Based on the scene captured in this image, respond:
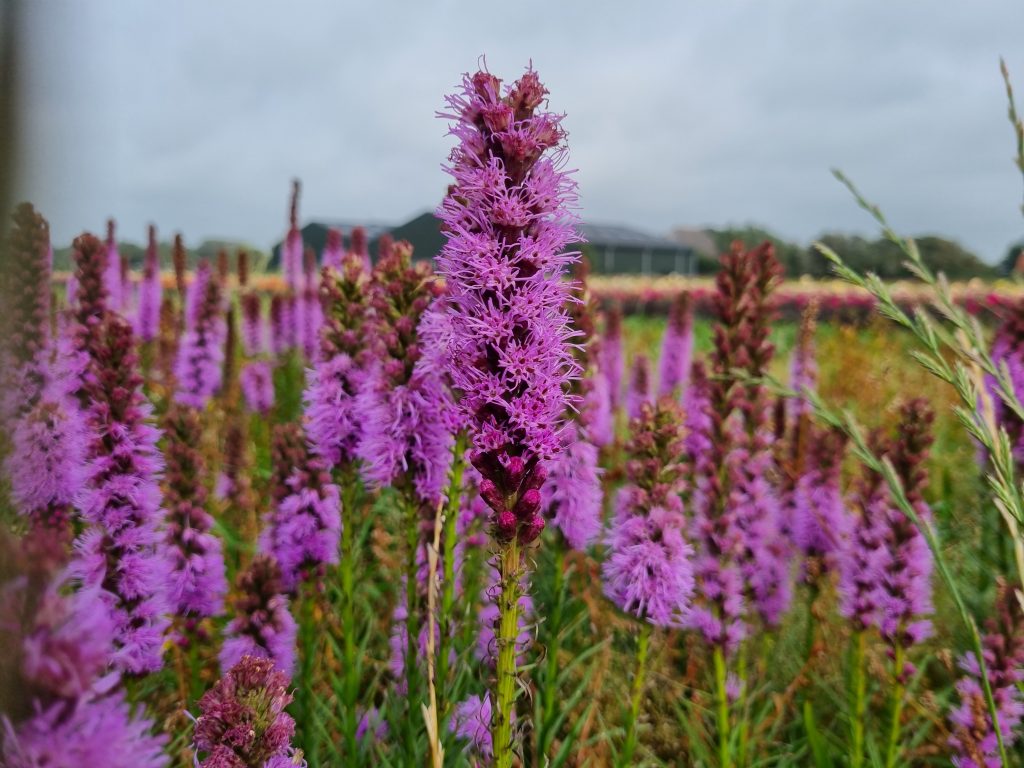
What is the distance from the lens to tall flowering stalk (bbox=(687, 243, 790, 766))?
3.27m

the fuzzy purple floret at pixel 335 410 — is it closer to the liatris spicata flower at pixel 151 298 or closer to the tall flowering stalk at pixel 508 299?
the tall flowering stalk at pixel 508 299

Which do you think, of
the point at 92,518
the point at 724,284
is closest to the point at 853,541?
the point at 724,284

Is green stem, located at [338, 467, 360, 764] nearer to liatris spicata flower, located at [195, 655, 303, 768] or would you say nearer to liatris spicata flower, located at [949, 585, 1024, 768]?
liatris spicata flower, located at [195, 655, 303, 768]

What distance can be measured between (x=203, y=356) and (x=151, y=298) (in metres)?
1.89

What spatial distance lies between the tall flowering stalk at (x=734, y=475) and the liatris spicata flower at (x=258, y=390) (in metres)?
5.41

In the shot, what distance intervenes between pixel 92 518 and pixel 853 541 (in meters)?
3.07

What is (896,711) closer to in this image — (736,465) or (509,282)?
(736,465)

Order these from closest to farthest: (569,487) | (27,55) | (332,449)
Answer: (27,55) < (332,449) < (569,487)

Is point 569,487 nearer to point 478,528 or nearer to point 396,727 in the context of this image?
point 478,528

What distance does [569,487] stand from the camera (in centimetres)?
315

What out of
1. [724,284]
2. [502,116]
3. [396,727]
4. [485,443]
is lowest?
[396,727]

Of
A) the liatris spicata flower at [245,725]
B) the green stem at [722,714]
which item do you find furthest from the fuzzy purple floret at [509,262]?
the green stem at [722,714]

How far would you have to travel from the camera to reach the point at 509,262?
1.50 metres

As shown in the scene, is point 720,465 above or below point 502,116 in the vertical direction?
below
